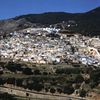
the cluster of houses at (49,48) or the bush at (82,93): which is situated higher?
the cluster of houses at (49,48)

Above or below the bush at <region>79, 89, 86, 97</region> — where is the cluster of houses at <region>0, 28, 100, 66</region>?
above

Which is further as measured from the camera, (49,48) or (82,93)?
(49,48)

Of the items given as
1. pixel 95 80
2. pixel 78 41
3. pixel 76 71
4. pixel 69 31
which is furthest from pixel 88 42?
pixel 95 80

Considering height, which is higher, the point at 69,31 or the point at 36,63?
the point at 69,31

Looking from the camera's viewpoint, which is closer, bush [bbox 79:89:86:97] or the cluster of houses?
bush [bbox 79:89:86:97]

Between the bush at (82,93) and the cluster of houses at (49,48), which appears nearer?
the bush at (82,93)

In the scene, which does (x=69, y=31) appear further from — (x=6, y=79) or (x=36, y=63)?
(x=6, y=79)

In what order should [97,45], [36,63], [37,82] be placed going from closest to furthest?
[37,82]
[36,63]
[97,45]

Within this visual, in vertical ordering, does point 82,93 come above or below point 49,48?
below
